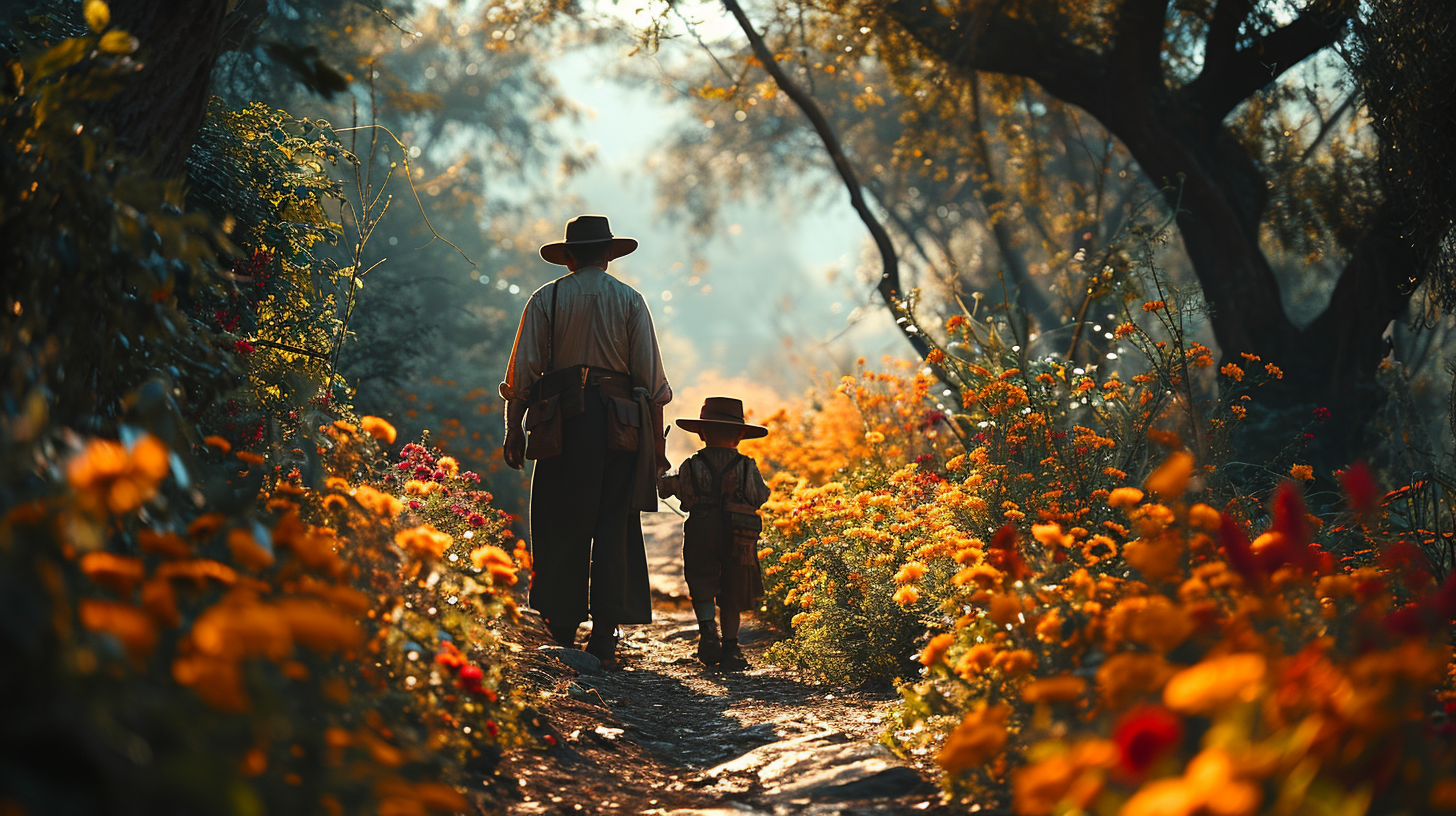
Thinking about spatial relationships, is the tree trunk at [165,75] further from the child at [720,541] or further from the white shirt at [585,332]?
the child at [720,541]

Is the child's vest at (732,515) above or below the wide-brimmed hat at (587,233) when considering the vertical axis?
below

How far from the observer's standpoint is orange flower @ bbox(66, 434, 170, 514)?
39.4 inches

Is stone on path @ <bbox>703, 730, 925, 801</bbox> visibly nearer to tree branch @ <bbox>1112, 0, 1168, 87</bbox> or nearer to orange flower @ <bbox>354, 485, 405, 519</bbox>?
orange flower @ <bbox>354, 485, 405, 519</bbox>

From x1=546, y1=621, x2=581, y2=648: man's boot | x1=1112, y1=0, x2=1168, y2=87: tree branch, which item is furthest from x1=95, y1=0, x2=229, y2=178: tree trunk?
x1=1112, y1=0, x2=1168, y2=87: tree branch

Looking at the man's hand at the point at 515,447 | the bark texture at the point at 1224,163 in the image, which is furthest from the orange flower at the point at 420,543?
the bark texture at the point at 1224,163

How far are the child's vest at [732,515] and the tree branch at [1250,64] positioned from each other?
462 centimetres

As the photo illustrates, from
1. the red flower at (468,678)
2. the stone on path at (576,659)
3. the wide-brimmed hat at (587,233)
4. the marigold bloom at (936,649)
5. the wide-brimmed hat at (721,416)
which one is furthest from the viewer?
the wide-brimmed hat at (721,416)

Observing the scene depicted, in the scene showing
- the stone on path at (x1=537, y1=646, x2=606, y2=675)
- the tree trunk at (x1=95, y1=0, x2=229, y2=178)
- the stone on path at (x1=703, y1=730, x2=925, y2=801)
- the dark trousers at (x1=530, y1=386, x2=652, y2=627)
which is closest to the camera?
the tree trunk at (x1=95, y1=0, x2=229, y2=178)

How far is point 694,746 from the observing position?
323 cm

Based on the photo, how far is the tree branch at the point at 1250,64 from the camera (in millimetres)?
6555

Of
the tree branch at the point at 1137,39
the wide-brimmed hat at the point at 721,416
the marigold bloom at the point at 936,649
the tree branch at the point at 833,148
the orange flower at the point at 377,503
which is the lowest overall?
the marigold bloom at the point at 936,649

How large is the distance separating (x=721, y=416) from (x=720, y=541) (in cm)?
69

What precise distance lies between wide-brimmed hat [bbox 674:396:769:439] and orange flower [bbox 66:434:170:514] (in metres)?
3.99

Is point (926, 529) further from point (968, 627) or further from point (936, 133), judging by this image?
point (936, 133)
